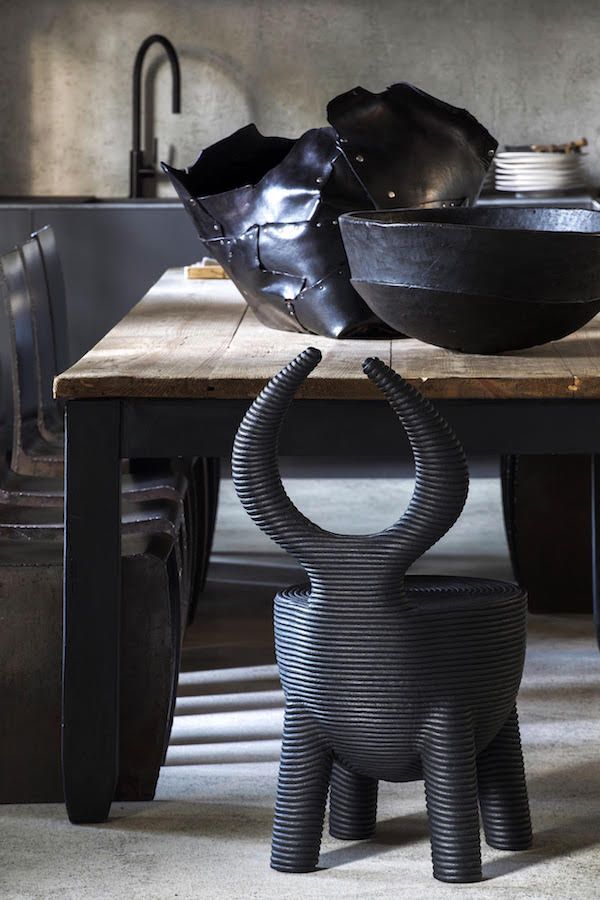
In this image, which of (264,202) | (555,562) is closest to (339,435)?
(264,202)

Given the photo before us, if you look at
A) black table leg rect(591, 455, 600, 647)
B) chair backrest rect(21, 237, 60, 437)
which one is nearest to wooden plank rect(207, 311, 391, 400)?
chair backrest rect(21, 237, 60, 437)

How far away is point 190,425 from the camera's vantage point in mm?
2078

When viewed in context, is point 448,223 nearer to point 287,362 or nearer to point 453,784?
point 287,362

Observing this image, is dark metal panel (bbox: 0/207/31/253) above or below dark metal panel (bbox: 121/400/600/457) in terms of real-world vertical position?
below

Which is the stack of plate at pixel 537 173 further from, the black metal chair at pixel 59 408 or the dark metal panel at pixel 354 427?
the dark metal panel at pixel 354 427

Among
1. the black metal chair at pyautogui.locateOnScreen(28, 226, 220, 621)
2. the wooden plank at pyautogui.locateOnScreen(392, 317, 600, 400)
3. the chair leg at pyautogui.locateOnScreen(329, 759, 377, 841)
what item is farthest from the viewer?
the black metal chair at pyautogui.locateOnScreen(28, 226, 220, 621)

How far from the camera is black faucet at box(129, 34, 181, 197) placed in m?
5.74

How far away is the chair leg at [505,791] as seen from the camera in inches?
80.7

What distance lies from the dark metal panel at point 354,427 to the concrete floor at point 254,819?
1.90 feet

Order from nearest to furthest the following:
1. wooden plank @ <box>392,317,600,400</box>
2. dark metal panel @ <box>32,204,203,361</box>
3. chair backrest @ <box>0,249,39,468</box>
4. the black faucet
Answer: wooden plank @ <box>392,317,600,400</box> → chair backrest @ <box>0,249,39,468</box> → dark metal panel @ <box>32,204,203,361</box> → the black faucet

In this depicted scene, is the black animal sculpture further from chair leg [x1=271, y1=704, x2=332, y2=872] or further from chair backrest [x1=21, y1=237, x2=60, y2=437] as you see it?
chair backrest [x1=21, y1=237, x2=60, y2=437]

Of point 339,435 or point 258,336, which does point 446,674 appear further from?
point 258,336

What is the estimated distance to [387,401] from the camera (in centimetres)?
206

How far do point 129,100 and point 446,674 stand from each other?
442 cm
